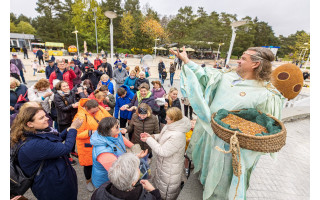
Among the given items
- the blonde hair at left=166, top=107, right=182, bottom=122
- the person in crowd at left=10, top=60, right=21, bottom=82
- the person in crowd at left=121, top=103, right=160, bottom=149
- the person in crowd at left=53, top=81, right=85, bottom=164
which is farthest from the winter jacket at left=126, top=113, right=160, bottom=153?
the person in crowd at left=10, top=60, right=21, bottom=82

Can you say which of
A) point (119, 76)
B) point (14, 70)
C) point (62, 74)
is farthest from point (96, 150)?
point (14, 70)

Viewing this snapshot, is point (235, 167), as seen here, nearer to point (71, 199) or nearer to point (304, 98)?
point (71, 199)

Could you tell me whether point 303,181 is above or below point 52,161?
below

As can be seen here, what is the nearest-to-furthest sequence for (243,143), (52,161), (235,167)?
(243,143) → (235,167) → (52,161)

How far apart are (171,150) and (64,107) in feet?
9.07

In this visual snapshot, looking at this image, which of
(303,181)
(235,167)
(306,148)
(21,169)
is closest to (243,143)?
(235,167)

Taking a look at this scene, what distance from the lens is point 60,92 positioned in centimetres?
369

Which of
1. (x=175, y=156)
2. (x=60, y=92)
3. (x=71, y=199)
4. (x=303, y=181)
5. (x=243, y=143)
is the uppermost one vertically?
(x=60, y=92)

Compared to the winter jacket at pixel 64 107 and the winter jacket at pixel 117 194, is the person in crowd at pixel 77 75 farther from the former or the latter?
the winter jacket at pixel 117 194

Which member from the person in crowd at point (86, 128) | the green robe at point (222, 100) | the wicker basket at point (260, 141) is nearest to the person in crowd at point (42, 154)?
the person in crowd at point (86, 128)

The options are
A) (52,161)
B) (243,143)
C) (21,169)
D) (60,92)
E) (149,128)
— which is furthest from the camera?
(60,92)

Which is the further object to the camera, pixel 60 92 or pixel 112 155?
pixel 60 92

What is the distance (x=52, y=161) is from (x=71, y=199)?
0.70 m

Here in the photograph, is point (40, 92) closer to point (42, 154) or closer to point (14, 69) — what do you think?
point (42, 154)
